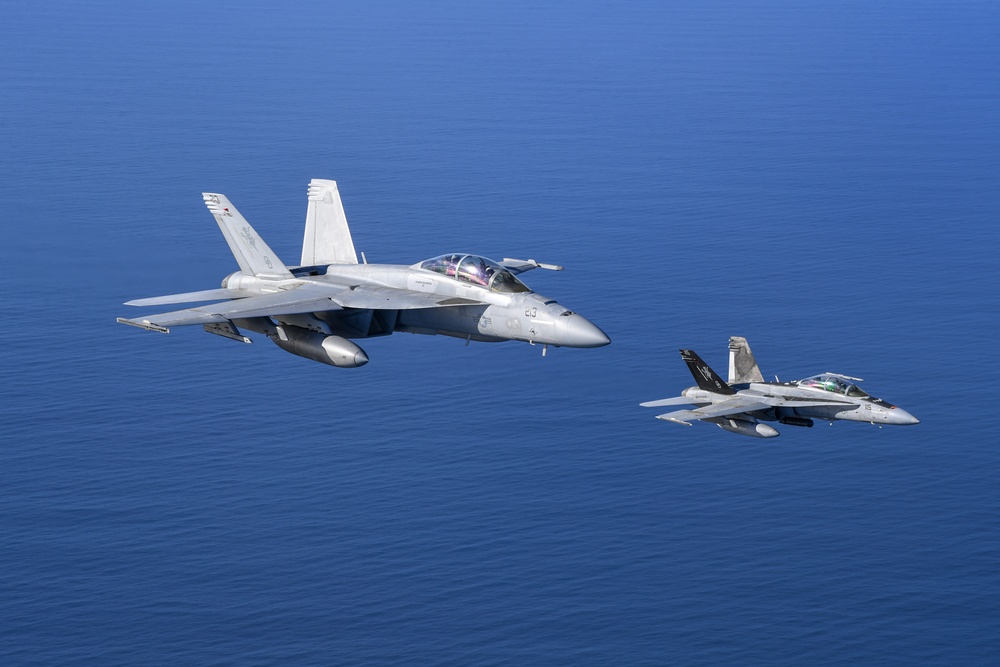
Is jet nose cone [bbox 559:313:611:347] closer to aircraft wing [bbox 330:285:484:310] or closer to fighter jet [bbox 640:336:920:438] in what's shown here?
aircraft wing [bbox 330:285:484:310]

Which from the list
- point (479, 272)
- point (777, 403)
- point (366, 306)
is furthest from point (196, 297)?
point (777, 403)

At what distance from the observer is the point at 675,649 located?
184m

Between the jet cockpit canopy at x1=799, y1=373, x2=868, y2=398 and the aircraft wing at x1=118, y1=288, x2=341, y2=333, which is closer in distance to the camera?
the aircraft wing at x1=118, y1=288, x2=341, y2=333

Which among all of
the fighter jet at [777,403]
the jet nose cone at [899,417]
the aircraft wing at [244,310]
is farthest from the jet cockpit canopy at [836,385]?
the aircraft wing at [244,310]

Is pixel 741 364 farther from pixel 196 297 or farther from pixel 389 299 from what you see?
pixel 196 297

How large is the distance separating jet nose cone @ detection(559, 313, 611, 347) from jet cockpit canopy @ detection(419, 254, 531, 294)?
4717mm

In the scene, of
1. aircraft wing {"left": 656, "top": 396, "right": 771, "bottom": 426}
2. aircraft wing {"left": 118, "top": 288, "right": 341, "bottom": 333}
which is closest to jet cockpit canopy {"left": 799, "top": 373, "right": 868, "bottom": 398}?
aircraft wing {"left": 656, "top": 396, "right": 771, "bottom": 426}

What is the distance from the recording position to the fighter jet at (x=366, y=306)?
7475 centimetres

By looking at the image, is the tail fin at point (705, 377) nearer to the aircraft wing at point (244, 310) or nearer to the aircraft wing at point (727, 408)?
the aircraft wing at point (727, 408)

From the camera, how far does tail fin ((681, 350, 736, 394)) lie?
116500mm

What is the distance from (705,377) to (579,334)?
47.1m

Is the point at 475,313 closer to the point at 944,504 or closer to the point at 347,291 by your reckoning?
the point at 347,291

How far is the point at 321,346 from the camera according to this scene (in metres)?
76.7

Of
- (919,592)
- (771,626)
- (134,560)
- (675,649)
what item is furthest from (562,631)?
(134,560)
